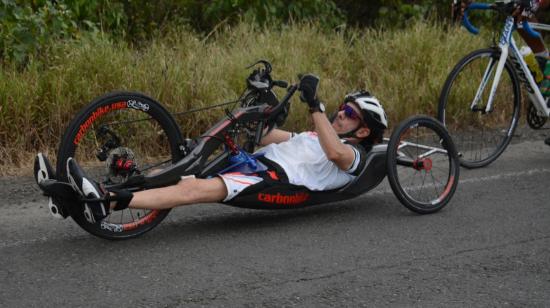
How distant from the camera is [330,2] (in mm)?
11195

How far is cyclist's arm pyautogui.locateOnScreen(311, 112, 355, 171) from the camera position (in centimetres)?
548

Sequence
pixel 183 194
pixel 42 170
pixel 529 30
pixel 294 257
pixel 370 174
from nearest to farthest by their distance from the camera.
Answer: pixel 42 170
pixel 294 257
pixel 183 194
pixel 370 174
pixel 529 30

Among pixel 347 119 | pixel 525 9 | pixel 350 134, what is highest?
pixel 525 9

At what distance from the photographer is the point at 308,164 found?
18.4ft

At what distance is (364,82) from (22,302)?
18.3 feet

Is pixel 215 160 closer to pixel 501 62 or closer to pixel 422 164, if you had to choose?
pixel 422 164

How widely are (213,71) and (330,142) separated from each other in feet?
10.1

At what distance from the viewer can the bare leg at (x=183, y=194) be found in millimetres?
4973

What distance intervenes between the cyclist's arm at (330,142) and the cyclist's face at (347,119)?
1.10 ft

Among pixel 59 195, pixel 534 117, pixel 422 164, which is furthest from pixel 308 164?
pixel 534 117

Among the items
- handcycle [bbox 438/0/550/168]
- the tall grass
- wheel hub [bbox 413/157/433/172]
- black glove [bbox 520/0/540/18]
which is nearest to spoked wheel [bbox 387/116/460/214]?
wheel hub [bbox 413/157/433/172]

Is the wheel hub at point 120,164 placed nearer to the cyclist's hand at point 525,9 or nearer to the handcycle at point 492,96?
the handcycle at point 492,96

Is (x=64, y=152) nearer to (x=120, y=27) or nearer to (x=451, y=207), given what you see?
(x=451, y=207)

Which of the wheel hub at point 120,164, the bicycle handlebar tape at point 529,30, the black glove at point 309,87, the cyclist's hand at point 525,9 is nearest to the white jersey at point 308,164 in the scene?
the black glove at point 309,87
